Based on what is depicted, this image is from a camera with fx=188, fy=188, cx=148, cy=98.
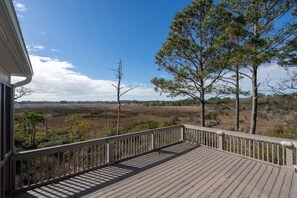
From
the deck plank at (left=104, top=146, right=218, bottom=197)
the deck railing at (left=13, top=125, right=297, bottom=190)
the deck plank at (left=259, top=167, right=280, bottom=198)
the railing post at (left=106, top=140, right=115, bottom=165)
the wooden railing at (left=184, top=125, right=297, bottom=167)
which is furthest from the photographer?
the railing post at (left=106, top=140, right=115, bottom=165)

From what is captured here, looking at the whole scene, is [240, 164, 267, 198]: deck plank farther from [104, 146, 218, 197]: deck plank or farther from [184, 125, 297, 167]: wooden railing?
[104, 146, 218, 197]: deck plank

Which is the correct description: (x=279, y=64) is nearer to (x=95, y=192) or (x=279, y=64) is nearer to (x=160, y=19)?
(x=160, y=19)

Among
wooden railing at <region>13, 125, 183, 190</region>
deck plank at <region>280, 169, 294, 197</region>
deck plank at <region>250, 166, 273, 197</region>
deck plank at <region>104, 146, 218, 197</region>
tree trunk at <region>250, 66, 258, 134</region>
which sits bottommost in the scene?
deck plank at <region>104, 146, 218, 197</region>

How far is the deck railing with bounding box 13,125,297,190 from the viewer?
3.56m

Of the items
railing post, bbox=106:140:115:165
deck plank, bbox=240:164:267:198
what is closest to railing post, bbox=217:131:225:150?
deck plank, bbox=240:164:267:198

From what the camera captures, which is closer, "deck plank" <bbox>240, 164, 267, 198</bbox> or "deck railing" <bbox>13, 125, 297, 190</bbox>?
"deck plank" <bbox>240, 164, 267, 198</bbox>

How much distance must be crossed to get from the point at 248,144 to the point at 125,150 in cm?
357

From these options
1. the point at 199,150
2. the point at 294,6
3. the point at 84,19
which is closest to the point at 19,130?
the point at 84,19

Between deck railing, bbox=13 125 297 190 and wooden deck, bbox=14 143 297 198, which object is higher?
deck railing, bbox=13 125 297 190

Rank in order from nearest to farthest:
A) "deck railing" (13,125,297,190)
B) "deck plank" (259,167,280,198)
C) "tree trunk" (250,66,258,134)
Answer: "deck plank" (259,167,280,198), "deck railing" (13,125,297,190), "tree trunk" (250,66,258,134)

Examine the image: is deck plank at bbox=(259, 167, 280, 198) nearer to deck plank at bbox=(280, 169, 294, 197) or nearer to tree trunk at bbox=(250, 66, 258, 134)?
deck plank at bbox=(280, 169, 294, 197)

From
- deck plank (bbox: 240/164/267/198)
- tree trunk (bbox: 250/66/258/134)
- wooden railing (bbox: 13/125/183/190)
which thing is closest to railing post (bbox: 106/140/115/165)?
wooden railing (bbox: 13/125/183/190)

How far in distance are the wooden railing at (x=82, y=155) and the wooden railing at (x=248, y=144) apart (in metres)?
0.79

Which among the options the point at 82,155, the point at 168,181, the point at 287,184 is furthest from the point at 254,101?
the point at 82,155
